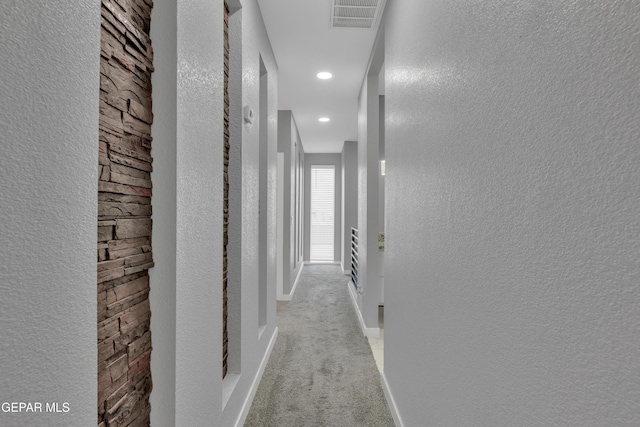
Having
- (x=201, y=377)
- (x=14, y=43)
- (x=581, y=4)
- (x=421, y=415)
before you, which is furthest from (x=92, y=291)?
(x=421, y=415)

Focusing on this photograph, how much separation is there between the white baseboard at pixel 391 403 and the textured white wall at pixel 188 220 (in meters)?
0.84

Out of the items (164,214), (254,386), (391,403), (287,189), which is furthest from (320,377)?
(287,189)

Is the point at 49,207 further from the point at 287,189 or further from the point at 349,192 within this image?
the point at 349,192

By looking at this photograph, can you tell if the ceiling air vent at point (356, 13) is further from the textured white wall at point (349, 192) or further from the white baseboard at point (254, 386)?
the textured white wall at point (349, 192)

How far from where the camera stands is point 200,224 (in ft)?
4.44

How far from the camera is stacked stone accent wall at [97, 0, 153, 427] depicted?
2.94ft

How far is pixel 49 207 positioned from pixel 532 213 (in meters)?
0.87

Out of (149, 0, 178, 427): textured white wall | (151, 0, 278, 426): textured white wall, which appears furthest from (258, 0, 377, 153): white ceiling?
(149, 0, 178, 427): textured white wall

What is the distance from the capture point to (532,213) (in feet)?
2.35

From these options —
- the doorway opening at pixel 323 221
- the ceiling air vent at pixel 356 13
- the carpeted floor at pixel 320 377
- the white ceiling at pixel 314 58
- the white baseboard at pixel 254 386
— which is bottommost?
the carpeted floor at pixel 320 377

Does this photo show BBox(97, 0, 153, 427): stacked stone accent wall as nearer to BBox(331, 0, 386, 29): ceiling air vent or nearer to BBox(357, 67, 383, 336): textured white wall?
BBox(331, 0, 386, 29): ceiling air vent

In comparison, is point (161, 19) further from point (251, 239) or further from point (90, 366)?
point (251, 239)

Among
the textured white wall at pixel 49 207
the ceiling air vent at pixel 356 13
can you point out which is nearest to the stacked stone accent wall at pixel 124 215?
the textured white wall at pixel 49 207

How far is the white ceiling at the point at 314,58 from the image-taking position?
8.64 ft
